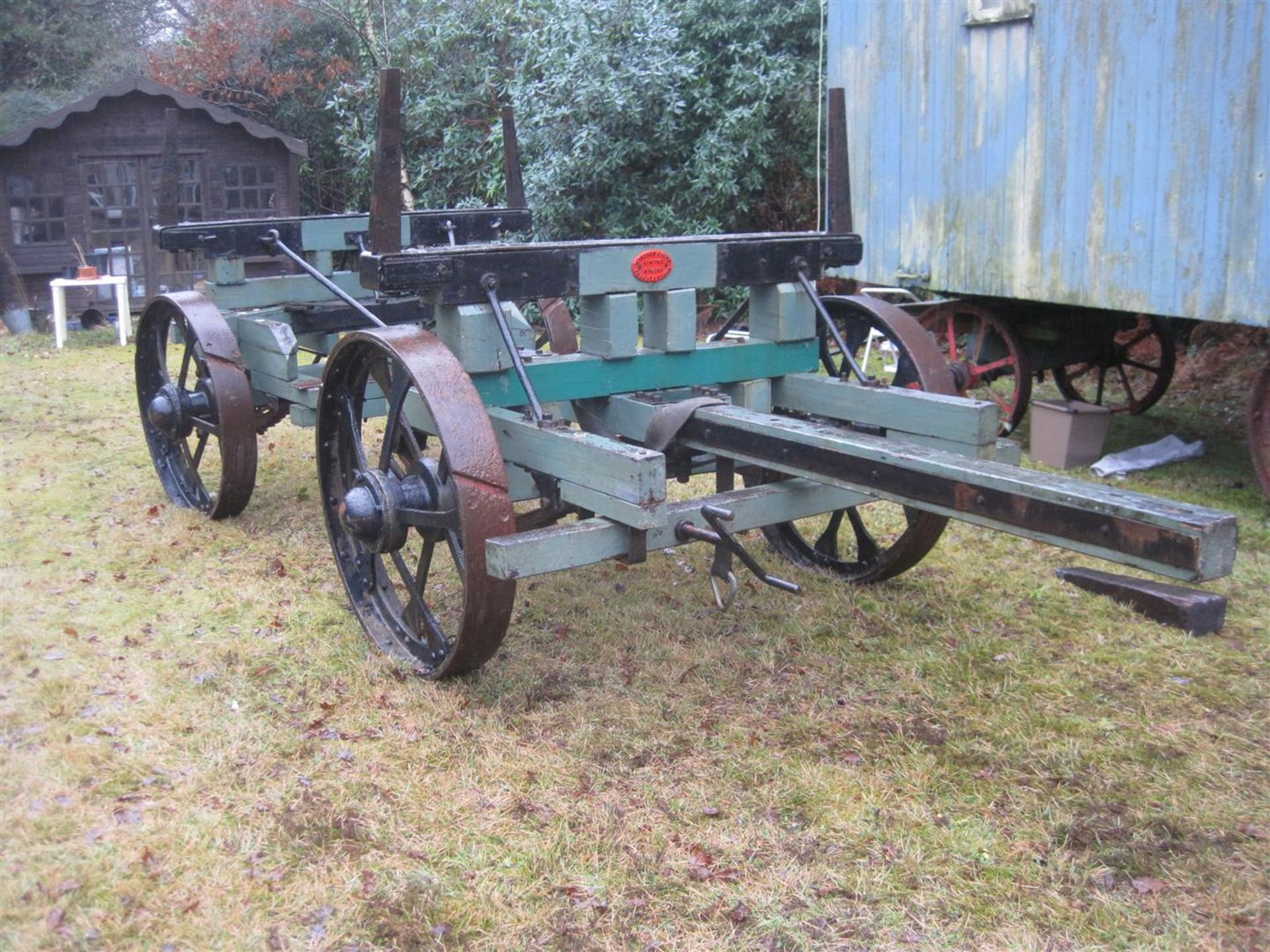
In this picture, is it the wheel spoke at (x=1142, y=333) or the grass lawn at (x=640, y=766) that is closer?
the grass lawn at (x=640, y=766)

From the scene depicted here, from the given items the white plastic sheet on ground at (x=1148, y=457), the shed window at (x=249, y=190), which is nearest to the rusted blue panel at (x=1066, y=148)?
the white plastic sheet on ground at (x=1148, y=457)

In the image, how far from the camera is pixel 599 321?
13.8 ft

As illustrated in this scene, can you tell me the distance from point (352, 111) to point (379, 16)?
134cm

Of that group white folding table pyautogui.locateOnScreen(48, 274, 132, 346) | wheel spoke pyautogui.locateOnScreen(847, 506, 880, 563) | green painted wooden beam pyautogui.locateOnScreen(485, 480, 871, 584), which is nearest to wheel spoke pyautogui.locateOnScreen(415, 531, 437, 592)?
green painted wooden beam pyautogui.locateOnScreen(485, 480, 871, 584)

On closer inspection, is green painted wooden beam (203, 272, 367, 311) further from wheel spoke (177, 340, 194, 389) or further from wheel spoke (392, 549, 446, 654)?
wheel spoke (392, 549, 446, 654)

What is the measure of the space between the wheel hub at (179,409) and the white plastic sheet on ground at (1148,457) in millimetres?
4838

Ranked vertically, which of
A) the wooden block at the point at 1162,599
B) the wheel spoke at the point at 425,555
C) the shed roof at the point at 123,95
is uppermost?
the shed roof at the point at 123,95

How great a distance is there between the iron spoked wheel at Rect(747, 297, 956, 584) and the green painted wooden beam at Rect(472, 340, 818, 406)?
12.9 inches

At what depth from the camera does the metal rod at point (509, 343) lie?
150 inches

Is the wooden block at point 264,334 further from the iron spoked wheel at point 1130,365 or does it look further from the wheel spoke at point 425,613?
the iron spoked wheel at point 1130,365

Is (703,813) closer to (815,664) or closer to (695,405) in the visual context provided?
(815,664)

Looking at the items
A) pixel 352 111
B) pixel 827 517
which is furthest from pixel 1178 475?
pixel 352 111

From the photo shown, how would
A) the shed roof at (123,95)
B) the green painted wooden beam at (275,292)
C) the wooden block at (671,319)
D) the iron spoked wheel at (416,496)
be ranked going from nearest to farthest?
1. the iron spoked wheel at (416,496)
2. the wooden block at (671,319)
3. the green painted wooden beam at (275,292)
4. the shed roof at (123,95)

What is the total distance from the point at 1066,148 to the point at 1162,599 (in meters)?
3.31
